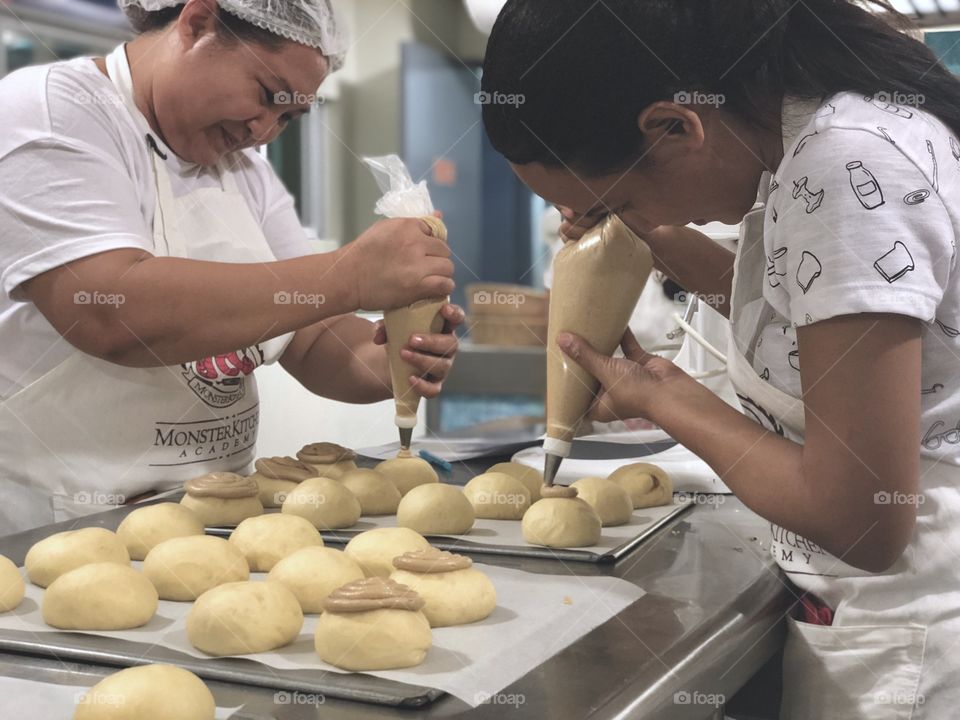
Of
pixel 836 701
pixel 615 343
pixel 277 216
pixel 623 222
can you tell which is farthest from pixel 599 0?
pixel 277 216

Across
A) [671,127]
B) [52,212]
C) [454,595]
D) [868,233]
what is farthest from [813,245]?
[52,212]

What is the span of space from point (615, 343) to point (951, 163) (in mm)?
455

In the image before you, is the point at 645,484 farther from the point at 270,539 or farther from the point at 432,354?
the point at 270,539

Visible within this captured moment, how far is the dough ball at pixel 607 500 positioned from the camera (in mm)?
1408

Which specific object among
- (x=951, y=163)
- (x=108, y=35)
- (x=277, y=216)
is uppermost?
(x=108, y=35)

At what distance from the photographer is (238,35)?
164cm

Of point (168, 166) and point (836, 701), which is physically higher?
point (168, 166)

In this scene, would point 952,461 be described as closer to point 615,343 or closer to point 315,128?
point 615,343

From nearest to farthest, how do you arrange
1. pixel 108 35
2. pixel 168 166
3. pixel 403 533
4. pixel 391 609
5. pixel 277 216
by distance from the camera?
pixel 391 609, pixel 403 533, pixel 168 166, pixel 277 216, pixel 108 35

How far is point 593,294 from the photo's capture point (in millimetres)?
1224

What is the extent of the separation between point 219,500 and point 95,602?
418mm

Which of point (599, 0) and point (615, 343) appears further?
point (615, 343)

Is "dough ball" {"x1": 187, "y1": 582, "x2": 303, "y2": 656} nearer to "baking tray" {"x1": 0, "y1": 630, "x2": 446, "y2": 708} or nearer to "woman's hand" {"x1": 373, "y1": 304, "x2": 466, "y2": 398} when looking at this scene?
"baking tray" {"x1": 0, "y1": 630, "x2": 446, "y2": 708}

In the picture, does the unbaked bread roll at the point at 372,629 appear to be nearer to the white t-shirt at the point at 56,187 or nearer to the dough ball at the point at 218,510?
the dough ball at the point at 218,510
